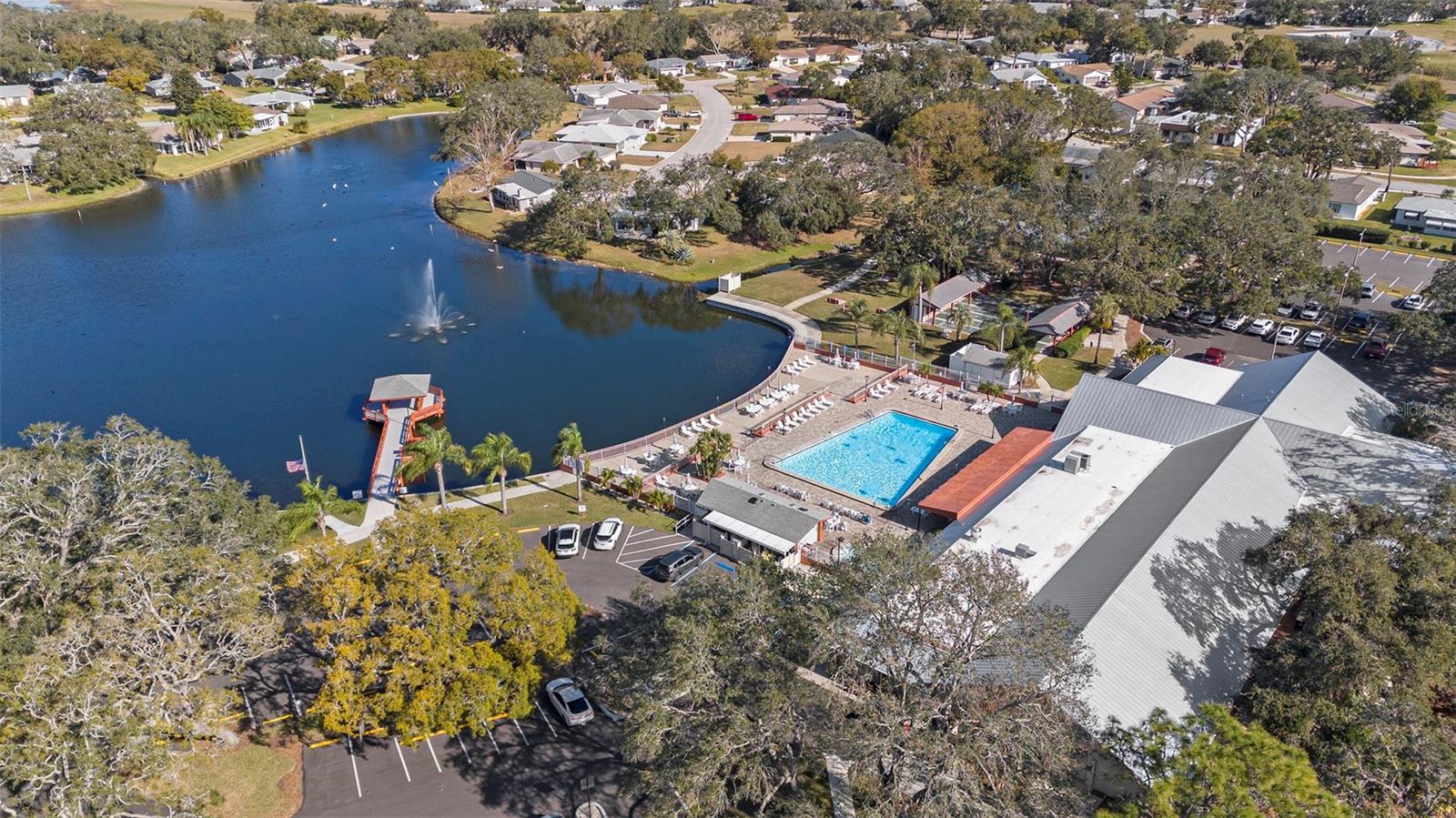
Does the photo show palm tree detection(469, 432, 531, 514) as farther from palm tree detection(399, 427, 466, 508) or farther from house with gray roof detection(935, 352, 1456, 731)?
house with gray roof detection(935, 352, 1456, 731)

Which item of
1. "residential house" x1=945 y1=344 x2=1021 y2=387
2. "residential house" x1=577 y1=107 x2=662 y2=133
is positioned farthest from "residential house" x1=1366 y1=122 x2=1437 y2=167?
"residential house" x1=577 y1=107 x2=662 y2=133

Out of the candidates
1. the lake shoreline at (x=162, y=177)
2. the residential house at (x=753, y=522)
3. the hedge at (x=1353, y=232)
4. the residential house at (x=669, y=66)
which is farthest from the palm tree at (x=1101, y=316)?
the residential house at (x=669, y=66)

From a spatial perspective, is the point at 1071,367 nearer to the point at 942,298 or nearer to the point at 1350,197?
the point at 942,298

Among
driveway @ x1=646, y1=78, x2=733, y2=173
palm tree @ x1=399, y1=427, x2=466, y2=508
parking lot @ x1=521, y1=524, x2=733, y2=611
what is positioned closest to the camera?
parking lot @ x1=521, y1=524, x2=733, y2=611

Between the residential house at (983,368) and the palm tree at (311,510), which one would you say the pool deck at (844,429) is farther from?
the palm tree at (311,510)

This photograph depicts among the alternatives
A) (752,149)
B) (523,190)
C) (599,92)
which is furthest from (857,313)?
(599,92)

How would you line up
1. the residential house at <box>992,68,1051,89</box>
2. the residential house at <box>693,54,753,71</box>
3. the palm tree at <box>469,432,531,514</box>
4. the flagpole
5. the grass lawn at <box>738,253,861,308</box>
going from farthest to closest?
1. the residential house at <box>693,54,753,71</box>
2. the residential house at <box>992,68,1051,89</box>
3. the grass lawn at <box>738,253,861,308</box>
4. the flagpole
5. the palm tree at <box>469,432,531,514</box>
